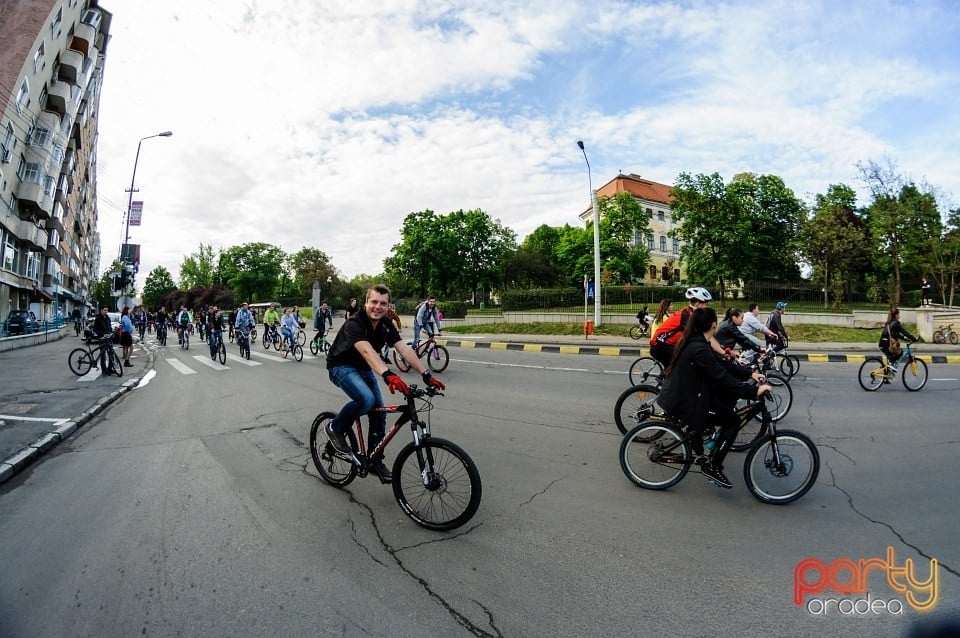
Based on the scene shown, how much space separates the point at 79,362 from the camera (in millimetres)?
12508

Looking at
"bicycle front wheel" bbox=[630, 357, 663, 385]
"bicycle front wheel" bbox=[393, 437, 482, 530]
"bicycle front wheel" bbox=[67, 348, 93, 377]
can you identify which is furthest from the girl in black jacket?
"bicycle front wheel" bbox=[67, 348, 93, 377]

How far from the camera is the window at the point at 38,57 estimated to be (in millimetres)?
27850

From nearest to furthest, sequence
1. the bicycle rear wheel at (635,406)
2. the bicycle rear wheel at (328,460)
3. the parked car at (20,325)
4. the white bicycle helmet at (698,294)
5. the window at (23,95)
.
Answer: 1. the bicycle rear wheel at (328,460)
2. the bicycle rear wheel at (635,406)
3. the white bicycle helmet at (698,294)
4. the parked car at (20,325)
5. the window at (23,95)

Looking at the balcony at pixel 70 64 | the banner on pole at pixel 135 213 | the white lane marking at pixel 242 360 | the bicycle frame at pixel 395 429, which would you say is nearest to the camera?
the bicycle frame at pixel 395 429

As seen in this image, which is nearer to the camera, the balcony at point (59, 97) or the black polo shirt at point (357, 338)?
the black polo shirt at point (357, 338)

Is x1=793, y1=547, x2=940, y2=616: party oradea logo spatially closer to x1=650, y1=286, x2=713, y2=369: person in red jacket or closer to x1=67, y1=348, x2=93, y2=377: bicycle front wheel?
x1=650, y1=286, x2=713, y2=369: person in red jacket

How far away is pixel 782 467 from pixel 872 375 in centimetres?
803

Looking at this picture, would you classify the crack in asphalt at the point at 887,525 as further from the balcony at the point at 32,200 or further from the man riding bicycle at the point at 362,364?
the balcony at the point at 32,200

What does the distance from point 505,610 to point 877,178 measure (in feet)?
130

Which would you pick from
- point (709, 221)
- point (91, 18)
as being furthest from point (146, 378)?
point (91, 18)

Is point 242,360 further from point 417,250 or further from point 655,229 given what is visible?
point 655,229

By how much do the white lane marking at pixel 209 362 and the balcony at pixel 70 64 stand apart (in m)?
30.0

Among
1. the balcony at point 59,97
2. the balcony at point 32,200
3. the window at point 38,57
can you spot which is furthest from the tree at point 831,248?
the balcony at point 59,97

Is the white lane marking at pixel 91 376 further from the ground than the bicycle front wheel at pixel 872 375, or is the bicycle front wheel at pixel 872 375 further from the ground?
the bicycle front wheel at pixel 872 375
